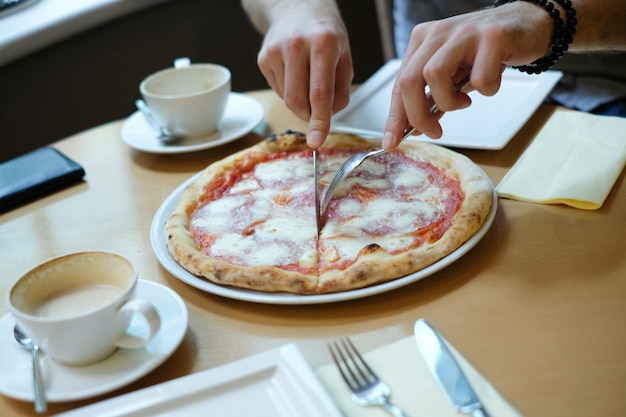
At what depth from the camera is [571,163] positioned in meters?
1.22

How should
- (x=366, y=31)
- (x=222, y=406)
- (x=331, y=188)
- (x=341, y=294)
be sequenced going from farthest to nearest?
(x=366, y=31), (x=331, y=188), (x=341, y=294), (x=222, y=406)

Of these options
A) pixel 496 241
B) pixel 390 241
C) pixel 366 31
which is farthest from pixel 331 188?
pixel 366 31

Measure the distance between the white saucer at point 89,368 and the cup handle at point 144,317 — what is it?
0.02 metres

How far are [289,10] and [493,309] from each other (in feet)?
2.76

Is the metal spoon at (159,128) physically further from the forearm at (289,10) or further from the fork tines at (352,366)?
the fork tines at (352,366)

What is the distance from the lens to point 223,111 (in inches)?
59.8

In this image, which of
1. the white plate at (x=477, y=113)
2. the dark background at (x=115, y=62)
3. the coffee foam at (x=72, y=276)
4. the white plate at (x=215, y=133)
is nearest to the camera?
the coffee foam at (x=72, y=276)

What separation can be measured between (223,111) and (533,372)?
94 cm

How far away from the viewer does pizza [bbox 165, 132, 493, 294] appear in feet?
3.15

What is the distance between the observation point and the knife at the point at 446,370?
0.73 meters

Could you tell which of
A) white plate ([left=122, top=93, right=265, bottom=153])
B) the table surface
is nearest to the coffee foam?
the table surface

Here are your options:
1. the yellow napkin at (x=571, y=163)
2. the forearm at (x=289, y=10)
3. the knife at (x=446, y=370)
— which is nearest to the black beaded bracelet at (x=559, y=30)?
the yellow napkin at (x=571, y=163)

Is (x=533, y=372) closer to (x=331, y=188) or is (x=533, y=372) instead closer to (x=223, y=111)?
(x=331, y=188)

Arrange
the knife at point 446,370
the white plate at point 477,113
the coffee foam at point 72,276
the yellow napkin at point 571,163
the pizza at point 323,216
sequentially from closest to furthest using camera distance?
the knife at point 446,370, the coffee foam at point 72,276, the pizza at point 323,216, the yellow napkin at point 571,163, the white plate at point 477,113
